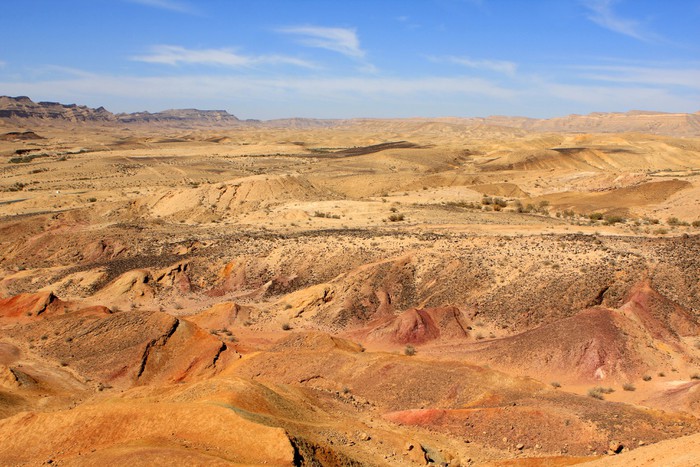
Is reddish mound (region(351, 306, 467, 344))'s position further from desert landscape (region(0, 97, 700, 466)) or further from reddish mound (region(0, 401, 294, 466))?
reddish mound (region(0, 401, 294, 466))

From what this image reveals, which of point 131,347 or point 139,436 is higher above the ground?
point 139,436

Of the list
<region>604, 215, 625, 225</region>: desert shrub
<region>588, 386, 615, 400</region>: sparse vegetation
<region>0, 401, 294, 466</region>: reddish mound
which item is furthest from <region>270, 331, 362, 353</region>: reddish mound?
<region>604, 215, 625, 225</region>: desert shrub

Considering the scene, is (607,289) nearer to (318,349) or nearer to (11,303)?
(318,349)

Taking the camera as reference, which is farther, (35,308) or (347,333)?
(35,308)

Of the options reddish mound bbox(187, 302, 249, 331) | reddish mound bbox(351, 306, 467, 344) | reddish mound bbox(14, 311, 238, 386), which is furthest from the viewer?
reddish mound bbox(187, 302, 249, 331)

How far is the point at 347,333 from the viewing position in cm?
2381

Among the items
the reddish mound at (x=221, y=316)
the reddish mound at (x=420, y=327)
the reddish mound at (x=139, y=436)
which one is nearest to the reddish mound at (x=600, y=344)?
the reddish mound at (x=420, y=327)

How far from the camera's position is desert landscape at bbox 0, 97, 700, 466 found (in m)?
12.2

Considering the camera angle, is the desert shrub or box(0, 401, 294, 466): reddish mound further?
the desert shrub

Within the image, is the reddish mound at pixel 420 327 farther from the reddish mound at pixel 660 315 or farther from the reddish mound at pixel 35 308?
the reddish mound at pixel 35 308

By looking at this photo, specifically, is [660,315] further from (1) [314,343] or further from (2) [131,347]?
(2) [131,347]

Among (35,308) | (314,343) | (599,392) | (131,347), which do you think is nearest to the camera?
(599,392)

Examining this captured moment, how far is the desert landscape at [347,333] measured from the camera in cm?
1220

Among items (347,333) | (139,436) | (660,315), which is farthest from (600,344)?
(139,436)
